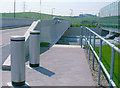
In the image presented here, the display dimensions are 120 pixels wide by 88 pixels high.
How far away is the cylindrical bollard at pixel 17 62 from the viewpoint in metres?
5.02

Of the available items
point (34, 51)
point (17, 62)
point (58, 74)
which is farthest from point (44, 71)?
point (17, 62)

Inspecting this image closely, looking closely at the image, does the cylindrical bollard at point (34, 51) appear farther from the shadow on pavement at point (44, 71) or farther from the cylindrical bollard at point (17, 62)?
the cylindrical bollard at point (17, 62)

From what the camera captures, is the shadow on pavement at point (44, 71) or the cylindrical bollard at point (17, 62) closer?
the cylindrical bollard at point (17, 62)

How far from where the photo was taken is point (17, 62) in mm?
5023

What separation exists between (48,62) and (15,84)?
2.67 m

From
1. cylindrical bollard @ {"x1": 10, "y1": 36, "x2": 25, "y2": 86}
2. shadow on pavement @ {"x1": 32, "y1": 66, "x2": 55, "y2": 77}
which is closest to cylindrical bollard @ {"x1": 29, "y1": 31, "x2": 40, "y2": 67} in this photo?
shadow on pavement @ {"x1": 32, "y1": 66, "x2": 55, "y2": 77}

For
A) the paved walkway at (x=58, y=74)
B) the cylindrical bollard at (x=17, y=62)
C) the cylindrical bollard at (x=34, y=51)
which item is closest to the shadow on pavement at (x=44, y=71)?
the paved walkway at (x=58, y=74)

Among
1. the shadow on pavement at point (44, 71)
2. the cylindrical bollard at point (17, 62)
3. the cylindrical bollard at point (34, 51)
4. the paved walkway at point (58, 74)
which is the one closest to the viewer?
the cylindrical bollard at point (17, 62)

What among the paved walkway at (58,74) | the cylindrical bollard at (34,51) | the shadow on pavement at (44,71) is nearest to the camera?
the paved walkway at (58,74)

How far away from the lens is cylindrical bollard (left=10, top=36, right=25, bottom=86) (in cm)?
502

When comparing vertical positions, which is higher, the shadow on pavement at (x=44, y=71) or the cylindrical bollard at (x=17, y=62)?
the cylindrical bollard at (x=17, y=62)

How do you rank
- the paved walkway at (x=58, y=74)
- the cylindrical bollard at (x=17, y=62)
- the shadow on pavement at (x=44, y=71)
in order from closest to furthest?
the cylindrical bollard at (x=17, y=62) < the paved walkway at (x=58, y=74) < the shadow on pavement at (x=44, y=71)

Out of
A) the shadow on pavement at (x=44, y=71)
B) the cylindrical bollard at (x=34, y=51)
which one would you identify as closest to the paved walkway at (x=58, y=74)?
the shadow on pavement at (x=44, y=71)

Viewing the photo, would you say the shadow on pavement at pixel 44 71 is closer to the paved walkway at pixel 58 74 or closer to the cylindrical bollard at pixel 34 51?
the paved walkway at pixel 58 74
